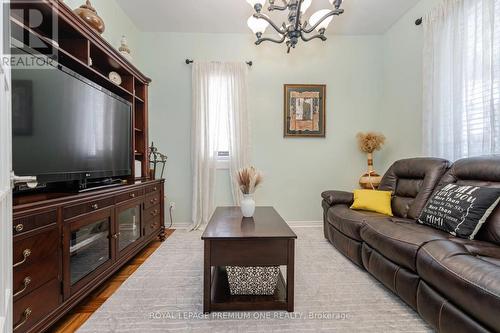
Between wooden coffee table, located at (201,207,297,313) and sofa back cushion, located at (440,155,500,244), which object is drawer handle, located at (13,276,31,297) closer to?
wooden coffee table, located at (201,207,297,313)

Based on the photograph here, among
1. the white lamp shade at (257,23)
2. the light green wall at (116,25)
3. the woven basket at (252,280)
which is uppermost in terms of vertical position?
the light green wall at (116,25)

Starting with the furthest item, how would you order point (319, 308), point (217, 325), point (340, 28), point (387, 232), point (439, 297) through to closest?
point (340, 28) < point (387, 232) < point (319, 308) < point (217, 325) < point (439, 297)

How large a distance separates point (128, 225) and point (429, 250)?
7.55 ft

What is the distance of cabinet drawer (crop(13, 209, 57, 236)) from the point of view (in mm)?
1081

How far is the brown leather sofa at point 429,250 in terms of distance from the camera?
106 cm

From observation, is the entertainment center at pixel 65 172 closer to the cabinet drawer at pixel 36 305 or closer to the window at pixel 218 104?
the cabinet drawer at pixel 36 305

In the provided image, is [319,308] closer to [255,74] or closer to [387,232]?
[387,232]

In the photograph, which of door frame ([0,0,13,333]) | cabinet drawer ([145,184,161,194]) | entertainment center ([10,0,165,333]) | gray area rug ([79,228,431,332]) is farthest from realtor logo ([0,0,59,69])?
gray area rug ([79,228,431,332])

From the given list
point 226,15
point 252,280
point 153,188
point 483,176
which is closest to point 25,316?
point 252,280

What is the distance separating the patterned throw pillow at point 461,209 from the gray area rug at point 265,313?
→ 64 cm

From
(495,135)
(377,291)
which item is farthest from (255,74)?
(377,291)

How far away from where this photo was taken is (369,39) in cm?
360

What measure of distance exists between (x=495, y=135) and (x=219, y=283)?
253 centimetres

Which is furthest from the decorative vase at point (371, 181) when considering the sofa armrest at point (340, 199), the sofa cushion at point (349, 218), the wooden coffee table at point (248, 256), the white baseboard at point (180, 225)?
the white baseboard at point (180, 225)
